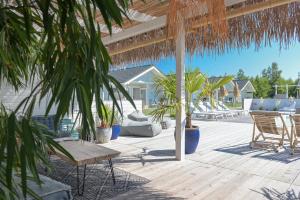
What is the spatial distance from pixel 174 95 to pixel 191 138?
3.23 ft

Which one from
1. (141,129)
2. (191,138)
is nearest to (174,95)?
(191,138)

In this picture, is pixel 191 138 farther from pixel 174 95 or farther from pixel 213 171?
pixel 213 171

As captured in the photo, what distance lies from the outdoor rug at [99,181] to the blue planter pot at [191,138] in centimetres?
163

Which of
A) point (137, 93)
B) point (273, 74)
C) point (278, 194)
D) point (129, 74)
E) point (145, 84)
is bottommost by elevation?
point (278, 194)

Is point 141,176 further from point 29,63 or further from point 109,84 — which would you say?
point 109,84

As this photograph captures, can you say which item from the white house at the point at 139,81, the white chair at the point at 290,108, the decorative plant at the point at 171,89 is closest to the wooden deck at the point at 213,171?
the decorative plant at the point at 171,89

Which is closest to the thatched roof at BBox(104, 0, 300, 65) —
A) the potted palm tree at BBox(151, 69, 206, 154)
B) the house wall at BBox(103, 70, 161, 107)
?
the potted palm tree at BBox(151, 69, 206, 154)

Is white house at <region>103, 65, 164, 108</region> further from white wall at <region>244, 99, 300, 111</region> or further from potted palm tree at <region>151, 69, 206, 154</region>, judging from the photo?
potted palm tree at <region>151, 69, 206, 154</region>

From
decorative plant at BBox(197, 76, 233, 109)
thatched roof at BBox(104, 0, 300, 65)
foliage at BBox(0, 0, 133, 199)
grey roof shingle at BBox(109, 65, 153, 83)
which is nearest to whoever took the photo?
foliage at BBox(0, 0, 133, 199)

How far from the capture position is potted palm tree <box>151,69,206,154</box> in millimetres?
5020

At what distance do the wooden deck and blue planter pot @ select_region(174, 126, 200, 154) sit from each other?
0.15 metres

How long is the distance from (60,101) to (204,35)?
4.02m

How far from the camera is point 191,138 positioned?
17.4ft

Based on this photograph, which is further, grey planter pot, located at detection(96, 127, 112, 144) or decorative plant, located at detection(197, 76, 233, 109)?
grey planter pot, located at detection(96, 127, 112, 144)
